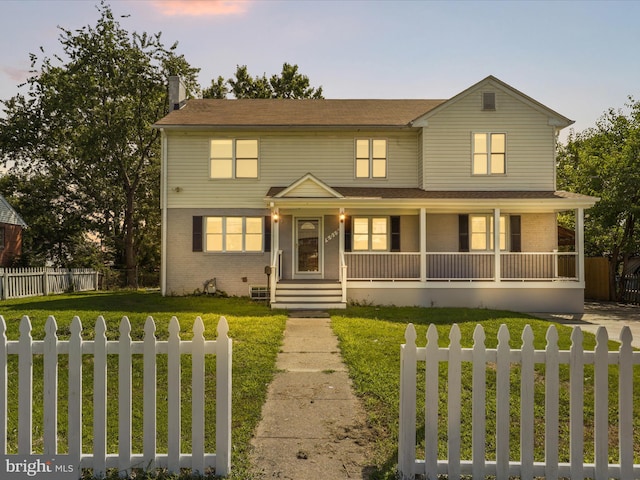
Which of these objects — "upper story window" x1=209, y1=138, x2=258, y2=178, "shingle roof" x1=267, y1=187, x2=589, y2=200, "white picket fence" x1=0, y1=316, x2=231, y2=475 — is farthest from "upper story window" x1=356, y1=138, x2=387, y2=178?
"white picket fence" x1=0, y1=316, x2=231, y2=475

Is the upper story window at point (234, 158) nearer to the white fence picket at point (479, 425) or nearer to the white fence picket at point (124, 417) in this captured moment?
the white fence picket at point (124, 417)

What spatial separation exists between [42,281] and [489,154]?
60.9 feet

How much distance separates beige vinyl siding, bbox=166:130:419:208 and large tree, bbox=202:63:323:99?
20751 millimetres

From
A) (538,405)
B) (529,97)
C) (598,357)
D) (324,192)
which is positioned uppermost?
(529,97)

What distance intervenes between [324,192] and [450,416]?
13046 millimetres

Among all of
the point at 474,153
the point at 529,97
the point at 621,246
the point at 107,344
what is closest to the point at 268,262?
the point at 474,153

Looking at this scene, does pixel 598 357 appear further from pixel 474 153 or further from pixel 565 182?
pixel 565 182

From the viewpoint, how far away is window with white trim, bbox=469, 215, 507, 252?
59.0ft

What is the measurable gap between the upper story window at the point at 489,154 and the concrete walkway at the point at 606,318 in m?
5.70

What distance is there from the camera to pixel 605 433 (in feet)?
12.6

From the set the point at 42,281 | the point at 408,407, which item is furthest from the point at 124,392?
the point at 42,281

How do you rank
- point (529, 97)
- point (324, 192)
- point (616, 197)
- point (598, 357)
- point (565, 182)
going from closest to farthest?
point (598, 357) < point (324, 192) < point (529, 97) < point (616, 197) < point (565, 182)

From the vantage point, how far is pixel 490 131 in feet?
59.3

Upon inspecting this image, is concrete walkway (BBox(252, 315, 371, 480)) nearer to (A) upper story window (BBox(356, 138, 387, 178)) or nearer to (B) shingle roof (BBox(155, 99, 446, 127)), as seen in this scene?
(A) upper story window (BBox(356, 138, 387, 178))
